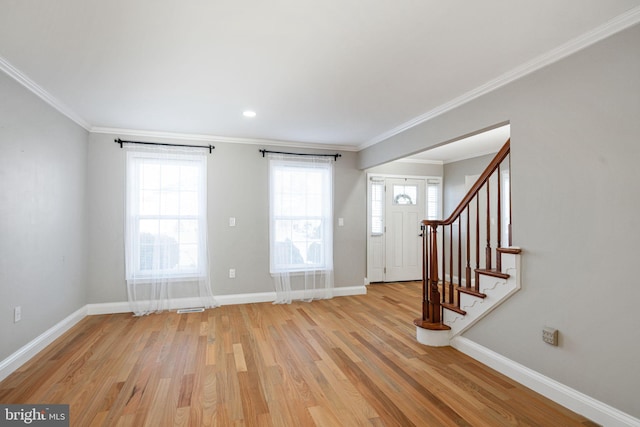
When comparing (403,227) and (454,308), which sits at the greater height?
(403,227)

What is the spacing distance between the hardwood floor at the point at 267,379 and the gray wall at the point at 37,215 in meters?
0.40

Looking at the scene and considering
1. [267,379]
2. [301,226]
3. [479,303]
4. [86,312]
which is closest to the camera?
[267,379]

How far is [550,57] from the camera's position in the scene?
7.52 feet

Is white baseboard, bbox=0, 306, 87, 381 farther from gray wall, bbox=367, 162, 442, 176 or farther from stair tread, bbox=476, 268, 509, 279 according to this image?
gray wall, bbox=367, 162, 442, 176

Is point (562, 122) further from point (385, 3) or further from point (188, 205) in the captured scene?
point (188, 205)

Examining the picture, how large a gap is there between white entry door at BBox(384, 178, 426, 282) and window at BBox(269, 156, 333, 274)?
5.70ft

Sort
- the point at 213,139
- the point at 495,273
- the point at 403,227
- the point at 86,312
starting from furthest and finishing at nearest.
Answer: the point at 403,227 < the point at 213,139 < the point at 86,312 < the point at 495,273

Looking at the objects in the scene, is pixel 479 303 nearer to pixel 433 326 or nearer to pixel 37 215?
pixel 433 326

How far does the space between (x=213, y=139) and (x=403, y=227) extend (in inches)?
155

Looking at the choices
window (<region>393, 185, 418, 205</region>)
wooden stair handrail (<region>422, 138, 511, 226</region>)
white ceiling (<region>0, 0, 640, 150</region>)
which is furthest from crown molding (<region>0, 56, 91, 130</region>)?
window (<region>393, 185, 418, 205</region>)

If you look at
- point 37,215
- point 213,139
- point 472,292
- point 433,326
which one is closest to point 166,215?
point 213,139

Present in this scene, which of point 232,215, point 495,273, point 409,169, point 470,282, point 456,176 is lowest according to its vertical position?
point 470,282

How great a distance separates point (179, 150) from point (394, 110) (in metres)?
2.95

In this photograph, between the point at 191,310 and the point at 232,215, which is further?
the point at 232,215
